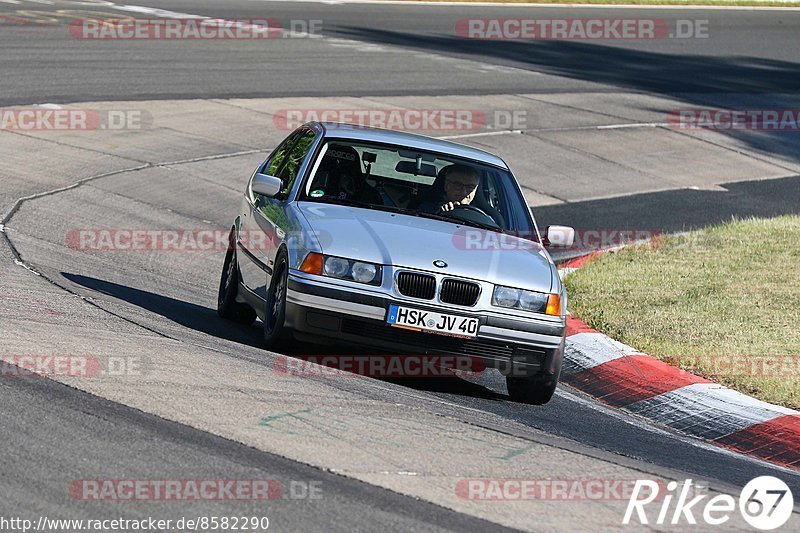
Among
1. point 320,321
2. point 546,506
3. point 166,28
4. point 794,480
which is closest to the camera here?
point 546,506

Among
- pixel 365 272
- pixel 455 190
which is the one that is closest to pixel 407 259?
pixel 365 272

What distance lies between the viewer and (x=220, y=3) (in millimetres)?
31938

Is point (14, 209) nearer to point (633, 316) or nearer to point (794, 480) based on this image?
point (633, 316)

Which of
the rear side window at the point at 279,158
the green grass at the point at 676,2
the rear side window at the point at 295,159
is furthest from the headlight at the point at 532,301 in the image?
→ the green grass at the point at 676,2

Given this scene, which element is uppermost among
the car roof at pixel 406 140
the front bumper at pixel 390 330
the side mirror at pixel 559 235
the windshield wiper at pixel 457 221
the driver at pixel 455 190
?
the car roof at pixel 406 140

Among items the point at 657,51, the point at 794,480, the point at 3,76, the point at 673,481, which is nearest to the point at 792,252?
the point at 794,480

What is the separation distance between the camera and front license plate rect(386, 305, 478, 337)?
8.02m

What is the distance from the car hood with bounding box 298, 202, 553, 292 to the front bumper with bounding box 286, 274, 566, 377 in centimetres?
23

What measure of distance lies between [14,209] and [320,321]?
613 cm

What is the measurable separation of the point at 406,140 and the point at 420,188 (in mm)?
480

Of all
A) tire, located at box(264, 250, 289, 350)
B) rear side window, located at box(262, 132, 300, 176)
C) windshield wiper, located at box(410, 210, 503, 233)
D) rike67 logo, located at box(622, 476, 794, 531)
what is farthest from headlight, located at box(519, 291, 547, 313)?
rear side window, located at box(262, 132, 300, 176)

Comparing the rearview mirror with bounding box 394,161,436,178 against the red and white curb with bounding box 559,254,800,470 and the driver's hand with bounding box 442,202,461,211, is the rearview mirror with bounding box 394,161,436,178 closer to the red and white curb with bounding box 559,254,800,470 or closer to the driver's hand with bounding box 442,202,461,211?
the driver's hand with bounding box 442,202,461,211

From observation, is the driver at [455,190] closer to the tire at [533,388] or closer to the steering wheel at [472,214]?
the steering wheel at [472,214]

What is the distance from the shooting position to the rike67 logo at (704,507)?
591 centimetres
